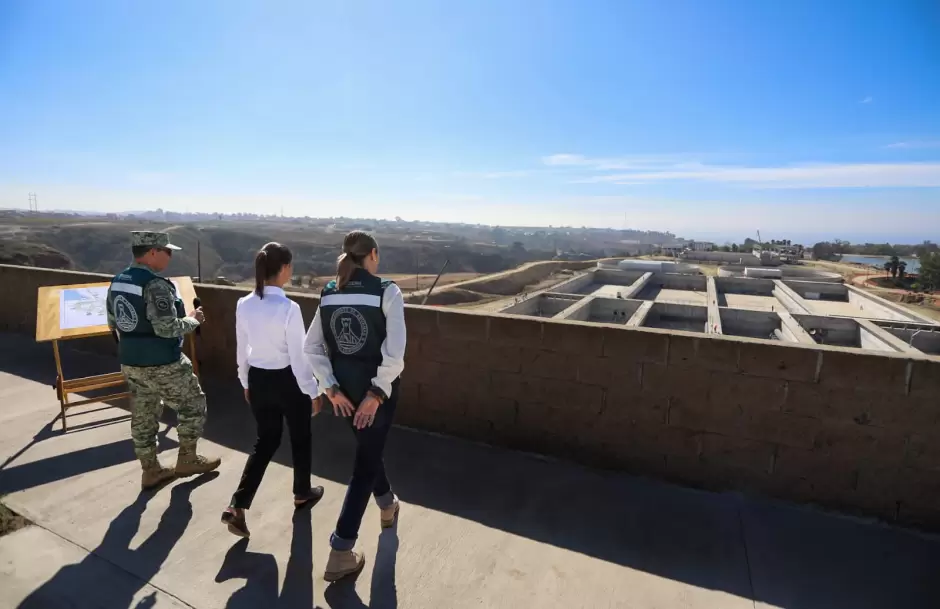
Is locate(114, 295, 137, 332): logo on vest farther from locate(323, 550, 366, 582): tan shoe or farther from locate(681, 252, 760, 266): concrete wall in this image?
locate(681, 252, 760, 266): concrete wall

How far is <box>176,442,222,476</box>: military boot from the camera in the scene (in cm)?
347

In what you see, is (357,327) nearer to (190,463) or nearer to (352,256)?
(352,256)

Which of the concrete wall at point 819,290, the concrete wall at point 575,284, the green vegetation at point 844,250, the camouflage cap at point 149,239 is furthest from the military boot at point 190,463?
the green vegetation at point 844,250

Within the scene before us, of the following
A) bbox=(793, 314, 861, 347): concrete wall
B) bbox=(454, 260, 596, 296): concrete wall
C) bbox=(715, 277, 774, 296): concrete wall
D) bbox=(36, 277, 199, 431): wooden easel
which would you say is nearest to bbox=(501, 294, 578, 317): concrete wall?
bbox=(454, 260, 596, 296): concrete wall

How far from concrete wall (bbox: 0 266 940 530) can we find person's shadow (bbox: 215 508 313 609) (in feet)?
5.54

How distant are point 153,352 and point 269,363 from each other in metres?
0.96

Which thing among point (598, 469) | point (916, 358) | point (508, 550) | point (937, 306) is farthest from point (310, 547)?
point (937, 306)

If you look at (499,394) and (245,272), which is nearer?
(499,394)

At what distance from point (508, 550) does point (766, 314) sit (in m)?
25.8

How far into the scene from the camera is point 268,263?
276 cm

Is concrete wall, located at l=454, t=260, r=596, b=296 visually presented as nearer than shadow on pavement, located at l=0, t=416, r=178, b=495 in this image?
No

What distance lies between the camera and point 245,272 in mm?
93812

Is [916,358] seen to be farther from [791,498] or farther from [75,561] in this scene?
[75,561]

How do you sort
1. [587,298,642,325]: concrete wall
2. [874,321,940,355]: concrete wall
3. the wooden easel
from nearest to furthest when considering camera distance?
1. the wooden easel
2. [874,321,940,355]: concrete wall
3. [587,298,642,325]: concrete wall
